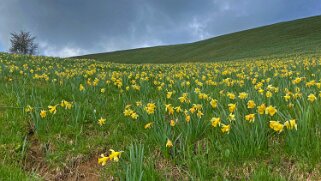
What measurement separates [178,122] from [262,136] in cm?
113

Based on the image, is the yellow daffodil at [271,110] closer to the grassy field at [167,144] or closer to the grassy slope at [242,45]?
A: the grassy field at [167,144]

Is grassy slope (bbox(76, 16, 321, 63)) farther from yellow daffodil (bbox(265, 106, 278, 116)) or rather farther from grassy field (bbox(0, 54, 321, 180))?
yellow daffodil (bbox(265, 106, 278, 116))

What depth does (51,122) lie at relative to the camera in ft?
16.1

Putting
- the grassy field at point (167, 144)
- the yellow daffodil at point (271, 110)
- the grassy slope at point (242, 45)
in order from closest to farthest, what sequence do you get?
the grassy field at point (167, 144), the yellow daffodil at point (271, 110), the grassy slope at point (242, 45)

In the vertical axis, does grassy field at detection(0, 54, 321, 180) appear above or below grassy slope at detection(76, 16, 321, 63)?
below

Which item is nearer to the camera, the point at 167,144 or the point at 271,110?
the point at 167,144

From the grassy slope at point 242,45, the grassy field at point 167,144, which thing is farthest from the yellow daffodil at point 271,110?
the grassy slope at point 242,45

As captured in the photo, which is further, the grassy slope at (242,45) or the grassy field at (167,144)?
the grassy slope at (242,45)

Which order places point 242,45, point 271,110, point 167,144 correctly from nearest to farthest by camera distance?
point 167,144 < point 271,110 < point 242,45

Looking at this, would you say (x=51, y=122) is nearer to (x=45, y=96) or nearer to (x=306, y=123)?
(x=45, y=96)

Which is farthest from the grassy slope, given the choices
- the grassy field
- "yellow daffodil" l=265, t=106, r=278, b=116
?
"yellow daffodil" l=265, t=106, r=278, b=116

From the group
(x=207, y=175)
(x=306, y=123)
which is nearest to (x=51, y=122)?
(x=207, y=175)

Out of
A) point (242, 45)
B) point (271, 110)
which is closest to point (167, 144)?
point (271, 110)

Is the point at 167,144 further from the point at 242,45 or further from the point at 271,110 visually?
the point at 242,45
